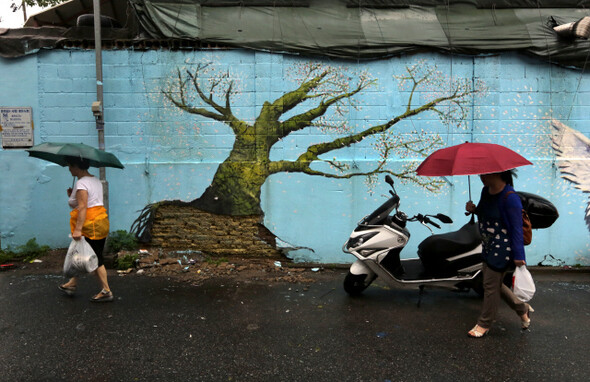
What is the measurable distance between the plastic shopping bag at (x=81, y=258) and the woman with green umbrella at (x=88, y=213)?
0.08 metres

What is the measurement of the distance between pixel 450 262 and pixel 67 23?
898 centimetres

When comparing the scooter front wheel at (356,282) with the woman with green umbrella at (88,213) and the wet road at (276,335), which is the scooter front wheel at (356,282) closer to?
the wet road at (276,335)

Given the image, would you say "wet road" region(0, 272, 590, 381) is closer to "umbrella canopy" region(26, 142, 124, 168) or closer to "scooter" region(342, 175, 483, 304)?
"scooter" region(342, 175, 483, 304)

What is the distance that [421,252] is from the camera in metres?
4.45

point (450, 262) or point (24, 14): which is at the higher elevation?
point (24, 14)

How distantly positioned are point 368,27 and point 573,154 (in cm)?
345

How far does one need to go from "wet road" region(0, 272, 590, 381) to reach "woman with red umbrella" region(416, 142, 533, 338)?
38 cm

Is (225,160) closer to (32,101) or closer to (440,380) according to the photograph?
(32,101)

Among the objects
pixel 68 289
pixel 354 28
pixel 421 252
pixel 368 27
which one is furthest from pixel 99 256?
pixel 368 27

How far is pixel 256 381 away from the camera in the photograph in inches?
116

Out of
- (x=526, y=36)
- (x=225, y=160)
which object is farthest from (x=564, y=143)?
(x=225, y=160)

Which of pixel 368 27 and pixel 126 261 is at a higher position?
pixel 368 27

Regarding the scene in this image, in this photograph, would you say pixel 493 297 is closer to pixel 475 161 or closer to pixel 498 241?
pixel 498 241

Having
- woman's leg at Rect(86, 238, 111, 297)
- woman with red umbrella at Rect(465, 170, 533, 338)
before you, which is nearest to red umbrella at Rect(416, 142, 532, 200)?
woman with red umbrella at Rect(465, 170, 533, 338)
